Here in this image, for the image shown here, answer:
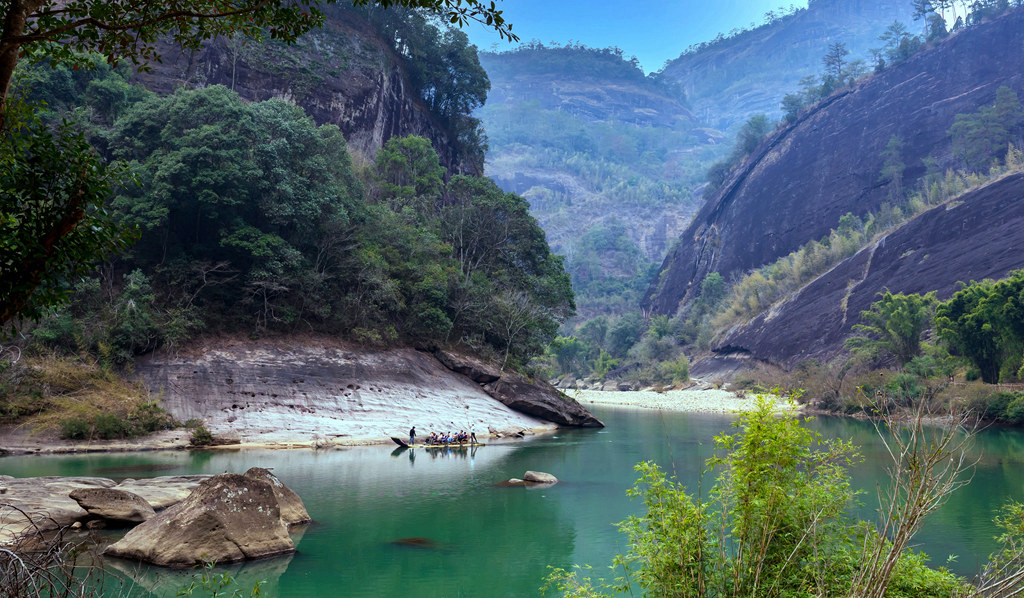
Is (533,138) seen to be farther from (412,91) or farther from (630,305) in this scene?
(412,91)

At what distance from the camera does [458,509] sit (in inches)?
579

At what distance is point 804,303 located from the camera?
2207 inches

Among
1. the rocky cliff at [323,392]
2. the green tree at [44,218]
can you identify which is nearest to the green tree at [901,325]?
the rocky cliff at [323,392]

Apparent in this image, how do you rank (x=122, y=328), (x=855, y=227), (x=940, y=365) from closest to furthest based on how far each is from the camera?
(x=122, y=328), (x=940, y=365), (x=855, y=227)

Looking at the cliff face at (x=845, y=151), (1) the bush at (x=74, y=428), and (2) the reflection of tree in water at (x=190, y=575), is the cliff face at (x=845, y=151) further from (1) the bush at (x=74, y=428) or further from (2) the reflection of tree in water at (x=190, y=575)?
(2) the reflection of tree in water at (x=190, y=575)

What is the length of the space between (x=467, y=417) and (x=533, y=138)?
15961 cm

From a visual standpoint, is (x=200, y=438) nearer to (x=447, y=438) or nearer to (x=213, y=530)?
(x=447, y=438)

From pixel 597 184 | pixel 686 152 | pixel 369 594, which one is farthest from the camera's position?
pixel 686 152

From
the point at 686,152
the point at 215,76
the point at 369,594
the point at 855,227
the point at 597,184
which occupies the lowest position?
the point at 369,594

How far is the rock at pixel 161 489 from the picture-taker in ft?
40.6

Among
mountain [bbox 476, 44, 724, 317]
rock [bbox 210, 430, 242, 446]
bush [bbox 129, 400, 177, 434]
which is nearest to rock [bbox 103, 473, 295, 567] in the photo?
rock [bbox 210, 430, 242, 446]

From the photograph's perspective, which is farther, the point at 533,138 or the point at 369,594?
the point at 533,138

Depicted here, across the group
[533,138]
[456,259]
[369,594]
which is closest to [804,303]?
[456,259]

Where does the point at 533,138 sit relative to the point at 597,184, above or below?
above
